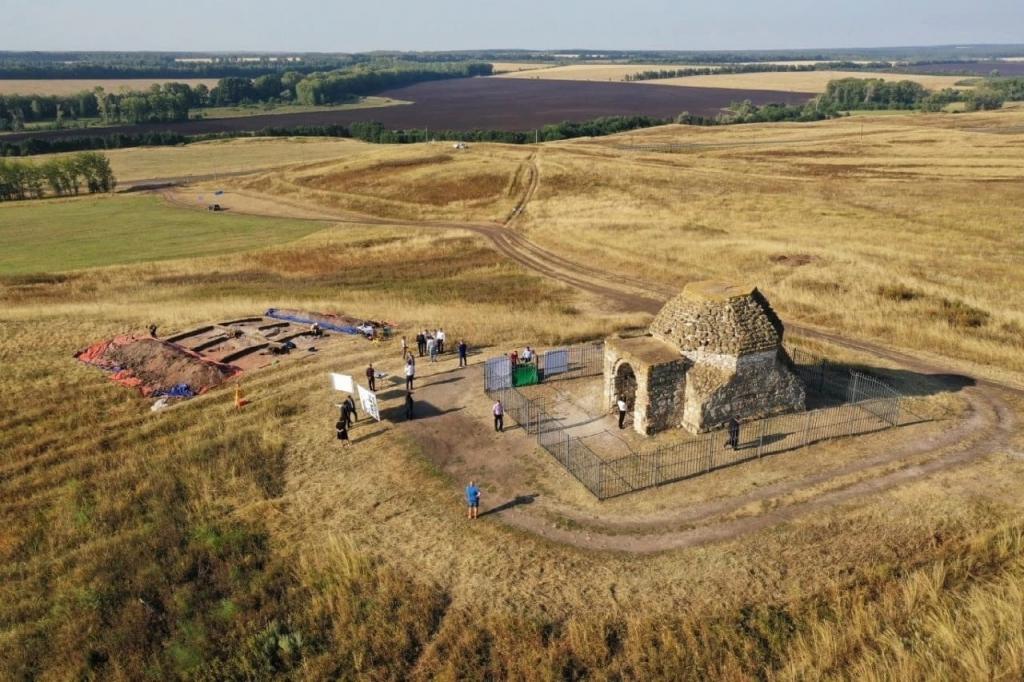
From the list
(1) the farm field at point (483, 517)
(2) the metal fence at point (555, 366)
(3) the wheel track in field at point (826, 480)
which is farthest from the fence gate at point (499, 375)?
(3) the wheel track in field at point (826, 480)

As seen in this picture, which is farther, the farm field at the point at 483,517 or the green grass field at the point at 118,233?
the green grass field at the point at 118,233

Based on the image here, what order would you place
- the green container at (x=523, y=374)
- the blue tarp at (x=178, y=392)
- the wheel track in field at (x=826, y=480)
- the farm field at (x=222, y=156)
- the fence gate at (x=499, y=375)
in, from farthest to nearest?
the farm field at (x=222, y=156)
the blue tarp at (x=178, y=392)
the green container at (x=523, y=374)
the fence gate at (x=499, y=375)
the wheel track in field at (x=826, y=480)

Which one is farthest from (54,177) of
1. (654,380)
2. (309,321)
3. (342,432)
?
(654,380)

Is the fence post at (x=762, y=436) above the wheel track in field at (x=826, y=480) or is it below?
above

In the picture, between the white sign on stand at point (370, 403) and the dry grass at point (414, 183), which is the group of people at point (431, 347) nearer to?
the white sign on stand at point (370, 403)

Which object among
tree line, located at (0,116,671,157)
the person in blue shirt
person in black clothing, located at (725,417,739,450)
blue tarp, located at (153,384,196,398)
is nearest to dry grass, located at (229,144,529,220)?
tree line, located at (0,116,671,157)

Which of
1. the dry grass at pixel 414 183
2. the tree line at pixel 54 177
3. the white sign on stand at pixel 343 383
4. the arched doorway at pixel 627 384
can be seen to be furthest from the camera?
the tree line at pixel 54 177

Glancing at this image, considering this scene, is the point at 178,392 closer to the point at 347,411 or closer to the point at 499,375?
the point at 347,411
